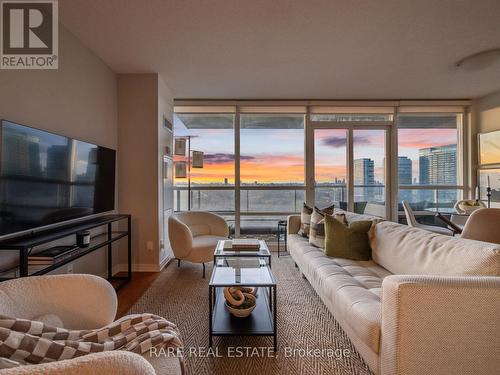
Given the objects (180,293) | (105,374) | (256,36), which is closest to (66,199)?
(180,293)

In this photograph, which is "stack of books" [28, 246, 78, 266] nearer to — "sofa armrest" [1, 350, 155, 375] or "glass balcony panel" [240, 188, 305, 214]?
"sofa armrest" [1, 350, 155, 375]

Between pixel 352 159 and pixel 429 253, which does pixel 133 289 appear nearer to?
pixel 429 253

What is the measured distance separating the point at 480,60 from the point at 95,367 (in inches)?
164

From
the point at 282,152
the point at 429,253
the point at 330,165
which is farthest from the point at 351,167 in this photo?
the point at 429,253

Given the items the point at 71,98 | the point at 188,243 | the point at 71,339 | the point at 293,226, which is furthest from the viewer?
the point at 293,226

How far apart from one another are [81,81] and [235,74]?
178 cm

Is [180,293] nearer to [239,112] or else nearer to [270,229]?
[270,229]

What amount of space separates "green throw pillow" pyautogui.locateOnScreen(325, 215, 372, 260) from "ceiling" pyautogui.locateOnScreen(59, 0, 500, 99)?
1881 mm

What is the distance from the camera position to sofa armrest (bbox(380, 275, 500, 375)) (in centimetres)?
113

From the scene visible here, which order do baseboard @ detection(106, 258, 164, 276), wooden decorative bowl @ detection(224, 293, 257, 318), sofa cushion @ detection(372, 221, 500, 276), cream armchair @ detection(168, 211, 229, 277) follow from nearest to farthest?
sofa cushion @ detection(372, 221, 500, 276) < wooden decorative bowl @ detection(224, 293, 257, 318) < cream armchair @ detection(168, 211, 229, 277) < baseboard @ detection(106, 258, 164, 276)

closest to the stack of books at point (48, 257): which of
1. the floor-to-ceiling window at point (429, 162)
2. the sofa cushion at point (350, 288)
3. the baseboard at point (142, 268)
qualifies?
the baseboard at point (142, 268)

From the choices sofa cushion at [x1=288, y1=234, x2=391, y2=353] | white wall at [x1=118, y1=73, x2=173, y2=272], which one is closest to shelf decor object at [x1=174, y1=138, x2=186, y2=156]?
white wall at [x1=118, y1=73, x2=173, y2=272]

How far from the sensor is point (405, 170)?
15.0ft

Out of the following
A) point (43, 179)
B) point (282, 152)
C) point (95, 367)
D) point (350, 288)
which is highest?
point (282, 152)
